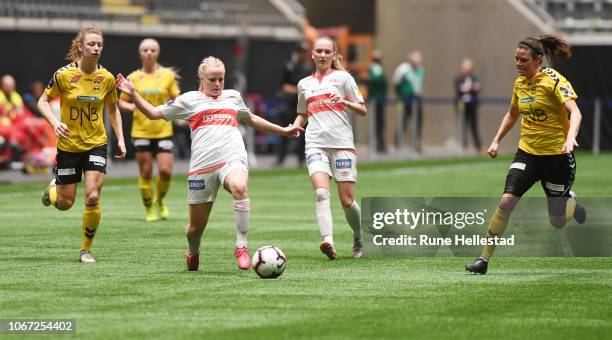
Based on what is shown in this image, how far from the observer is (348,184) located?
13367 millimetres

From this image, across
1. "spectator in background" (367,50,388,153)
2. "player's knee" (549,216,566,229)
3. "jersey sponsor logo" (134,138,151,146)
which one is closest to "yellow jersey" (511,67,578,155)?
"player's knee" (549,216,566,229)

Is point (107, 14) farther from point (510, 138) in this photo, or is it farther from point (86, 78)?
point (86, 78)

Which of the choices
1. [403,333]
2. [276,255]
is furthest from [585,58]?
[403,333]

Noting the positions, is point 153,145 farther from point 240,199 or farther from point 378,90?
point 378,90

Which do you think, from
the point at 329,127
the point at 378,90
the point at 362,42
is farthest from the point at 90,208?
the point at 362,42

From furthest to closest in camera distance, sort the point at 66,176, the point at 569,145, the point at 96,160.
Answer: the point at 66,176
the point at 96,160
the point at 569,145

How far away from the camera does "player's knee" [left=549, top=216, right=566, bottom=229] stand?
12336 mm

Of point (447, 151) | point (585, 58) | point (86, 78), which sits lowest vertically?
point (447, 151)

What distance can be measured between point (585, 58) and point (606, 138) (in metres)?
2.16

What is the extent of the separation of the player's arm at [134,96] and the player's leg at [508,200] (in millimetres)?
3012

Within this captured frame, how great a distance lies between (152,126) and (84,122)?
15.2 ft

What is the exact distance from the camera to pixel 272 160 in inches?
1300

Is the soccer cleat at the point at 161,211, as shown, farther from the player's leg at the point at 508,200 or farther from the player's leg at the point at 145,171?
the player's leg at the point at 508,200

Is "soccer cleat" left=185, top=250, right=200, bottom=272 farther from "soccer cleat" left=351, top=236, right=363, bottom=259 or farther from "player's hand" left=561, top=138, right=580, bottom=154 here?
"player's hand" left=561, top=138, right=580, bottom=154
